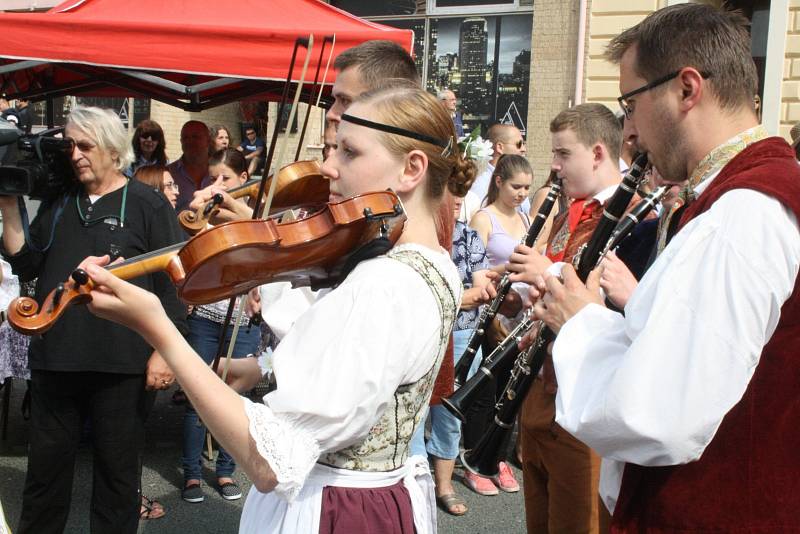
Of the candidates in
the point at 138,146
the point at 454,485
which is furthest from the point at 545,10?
the point at 454,485

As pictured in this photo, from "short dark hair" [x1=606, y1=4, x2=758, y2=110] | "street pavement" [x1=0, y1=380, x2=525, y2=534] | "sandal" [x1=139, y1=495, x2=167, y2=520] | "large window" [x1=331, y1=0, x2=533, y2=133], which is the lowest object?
"street pavement" [x1=0, y1=380, x2=525, y2=534]

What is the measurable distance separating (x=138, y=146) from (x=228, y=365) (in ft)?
16.3

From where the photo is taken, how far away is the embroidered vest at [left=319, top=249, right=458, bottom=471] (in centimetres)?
169

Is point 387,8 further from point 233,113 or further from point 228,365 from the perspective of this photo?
point 228,365

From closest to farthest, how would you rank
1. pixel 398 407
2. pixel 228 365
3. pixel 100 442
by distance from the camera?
pixel 398 407, pixel 228 365, pixel 100 442

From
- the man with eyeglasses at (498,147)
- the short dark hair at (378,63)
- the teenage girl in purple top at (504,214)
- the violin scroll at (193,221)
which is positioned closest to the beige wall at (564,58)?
the man with eyeglasses at (498,147)

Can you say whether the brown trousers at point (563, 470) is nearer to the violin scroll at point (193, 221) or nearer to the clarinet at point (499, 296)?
the clarinet at point (499, 296)

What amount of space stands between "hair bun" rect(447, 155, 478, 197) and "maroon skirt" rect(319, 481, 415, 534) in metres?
0.73

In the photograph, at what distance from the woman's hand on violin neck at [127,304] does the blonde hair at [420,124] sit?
0.60 meters

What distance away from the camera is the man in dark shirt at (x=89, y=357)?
134 inches

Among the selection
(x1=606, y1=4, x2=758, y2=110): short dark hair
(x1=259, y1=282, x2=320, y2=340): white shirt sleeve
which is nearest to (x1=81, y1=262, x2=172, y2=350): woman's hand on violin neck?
(x1=259, y1=282, x2=320, y2=340): white shirt sleeve

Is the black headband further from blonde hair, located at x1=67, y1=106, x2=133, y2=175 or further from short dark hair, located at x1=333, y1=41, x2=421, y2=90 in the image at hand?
blonde hair, located at x1=67, y1=106, x2=133, y2=175

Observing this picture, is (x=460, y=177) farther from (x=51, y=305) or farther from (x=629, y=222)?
(x=51, y=305)

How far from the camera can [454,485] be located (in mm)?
4812
